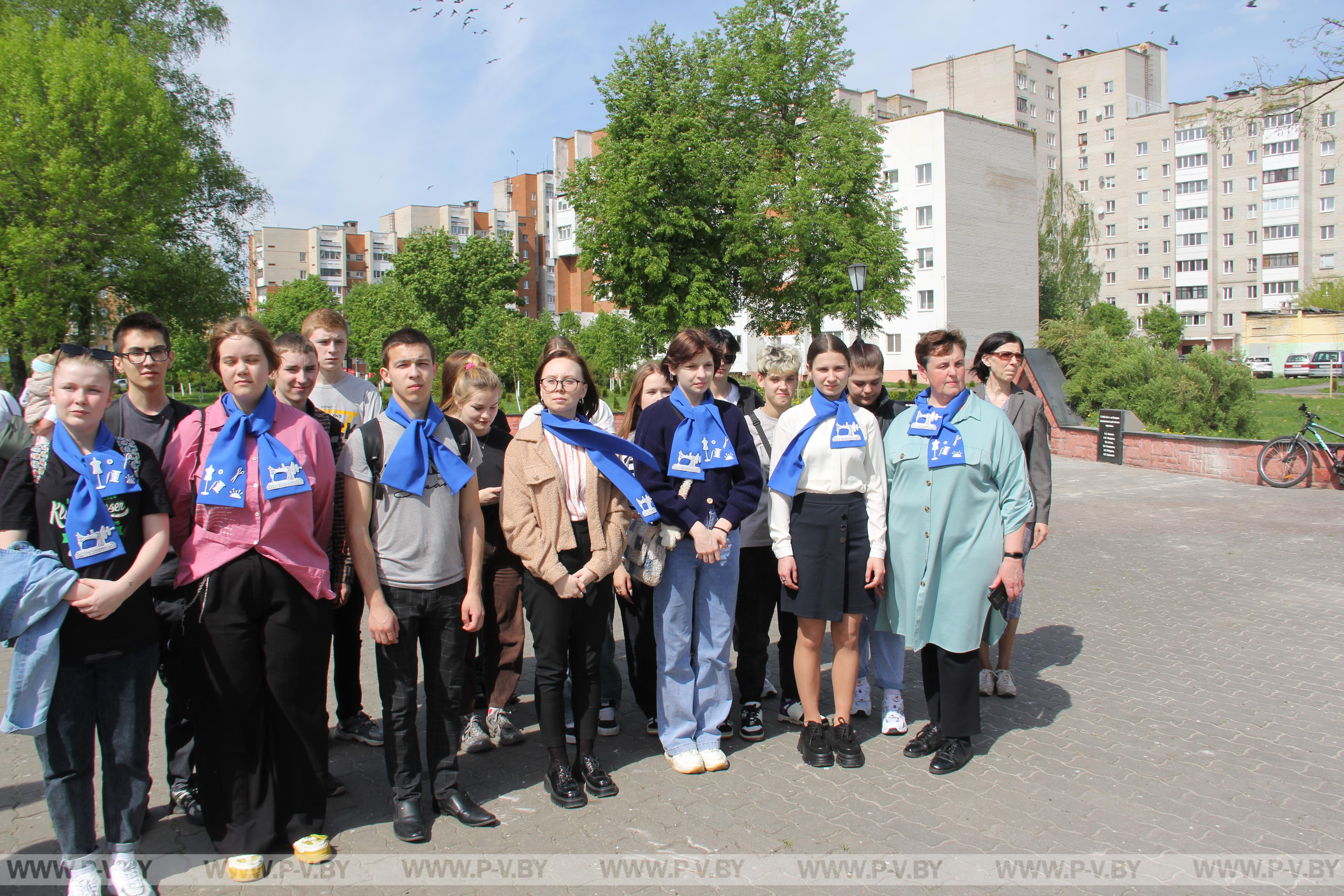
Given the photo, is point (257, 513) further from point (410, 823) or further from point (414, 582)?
point (410, 823)

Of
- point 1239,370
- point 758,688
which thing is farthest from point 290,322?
point 758,688

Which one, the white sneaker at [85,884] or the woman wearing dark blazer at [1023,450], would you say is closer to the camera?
the white sneaker at [85,884]

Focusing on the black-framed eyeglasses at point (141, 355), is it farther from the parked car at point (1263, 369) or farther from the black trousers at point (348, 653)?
the parked car at point (1263, 369)

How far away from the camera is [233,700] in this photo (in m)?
3.27

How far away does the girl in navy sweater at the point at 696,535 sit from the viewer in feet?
13.6

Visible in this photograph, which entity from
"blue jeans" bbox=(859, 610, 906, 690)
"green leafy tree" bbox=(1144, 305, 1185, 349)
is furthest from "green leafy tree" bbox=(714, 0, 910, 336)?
"green leafy tree" bbox=(1144, 305, 1185, 349)

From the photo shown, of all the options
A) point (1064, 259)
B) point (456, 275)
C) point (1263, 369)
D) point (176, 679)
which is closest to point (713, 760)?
point (176, 679)

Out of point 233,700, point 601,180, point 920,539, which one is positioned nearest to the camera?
point 233,700

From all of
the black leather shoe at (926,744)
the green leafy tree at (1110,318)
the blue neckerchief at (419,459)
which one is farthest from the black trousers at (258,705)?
the green leafy tree at (1110,318)

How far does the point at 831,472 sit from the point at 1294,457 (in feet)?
42.1

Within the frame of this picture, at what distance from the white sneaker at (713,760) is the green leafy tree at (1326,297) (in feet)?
238

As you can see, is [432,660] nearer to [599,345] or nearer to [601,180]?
[601,180]

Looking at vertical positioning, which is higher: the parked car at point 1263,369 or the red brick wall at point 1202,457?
the parked car at point 1263,369

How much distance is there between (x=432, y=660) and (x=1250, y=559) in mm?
8650
